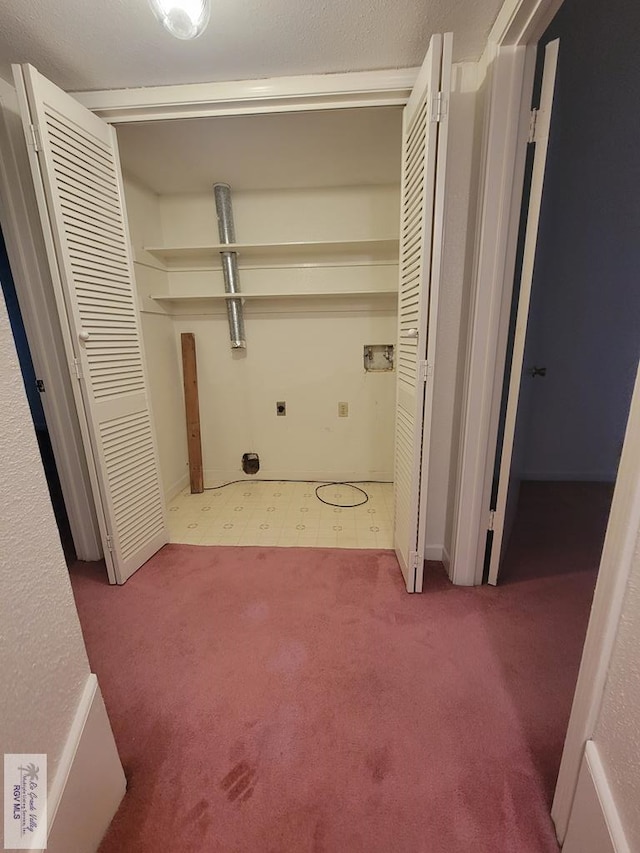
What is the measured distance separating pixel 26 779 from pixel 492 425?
168cm

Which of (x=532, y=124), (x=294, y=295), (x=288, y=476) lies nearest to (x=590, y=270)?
(x=532, y=124)

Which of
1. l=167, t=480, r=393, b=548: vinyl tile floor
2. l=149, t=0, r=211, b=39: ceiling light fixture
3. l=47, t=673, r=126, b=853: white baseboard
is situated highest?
l=149, t=0, r=211, b=39: ceiling light fixture

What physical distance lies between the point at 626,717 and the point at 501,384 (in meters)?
1.11

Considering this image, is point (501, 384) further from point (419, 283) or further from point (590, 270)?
point (590, 270)

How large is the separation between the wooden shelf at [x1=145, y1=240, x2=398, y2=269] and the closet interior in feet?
0.04

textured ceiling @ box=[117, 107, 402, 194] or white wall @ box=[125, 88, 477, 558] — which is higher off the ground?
textured ceiling @ box=[117, 107, 402, 194]

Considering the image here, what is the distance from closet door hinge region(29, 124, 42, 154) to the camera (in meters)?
1.33

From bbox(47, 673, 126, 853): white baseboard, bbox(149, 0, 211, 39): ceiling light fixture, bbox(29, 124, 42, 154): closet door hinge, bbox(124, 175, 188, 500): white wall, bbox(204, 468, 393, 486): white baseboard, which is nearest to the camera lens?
bbox(47, 673, 126, 853): white baseboard

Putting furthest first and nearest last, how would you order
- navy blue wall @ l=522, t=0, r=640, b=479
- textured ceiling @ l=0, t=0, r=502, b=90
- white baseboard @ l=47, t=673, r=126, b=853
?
navy blue wall @ l=522, t=0, r=640, b=479 < textured ceiling @ l=0, t=0, r=502, b=90 < white baseboard @ l=47, t=673, r=126, b=853

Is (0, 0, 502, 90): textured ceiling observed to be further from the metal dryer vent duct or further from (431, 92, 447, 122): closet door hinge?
the metal dryer vent duct

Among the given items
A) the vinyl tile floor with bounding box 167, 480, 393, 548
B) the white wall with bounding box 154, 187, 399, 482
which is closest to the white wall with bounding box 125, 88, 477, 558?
the white wall with bounding box 154, 187, 399, 482

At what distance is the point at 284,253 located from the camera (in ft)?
8.45

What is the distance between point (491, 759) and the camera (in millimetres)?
1016

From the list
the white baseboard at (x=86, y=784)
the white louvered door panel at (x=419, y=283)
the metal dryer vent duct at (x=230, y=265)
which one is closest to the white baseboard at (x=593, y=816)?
the white louvered door panel at (x=419, y=283)
